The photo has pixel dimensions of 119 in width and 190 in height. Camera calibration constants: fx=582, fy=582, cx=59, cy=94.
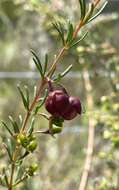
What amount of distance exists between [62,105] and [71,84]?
354 cm

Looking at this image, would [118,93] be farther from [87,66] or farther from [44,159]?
[44,159]

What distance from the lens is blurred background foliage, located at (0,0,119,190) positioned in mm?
1854

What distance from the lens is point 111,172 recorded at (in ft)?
6.59

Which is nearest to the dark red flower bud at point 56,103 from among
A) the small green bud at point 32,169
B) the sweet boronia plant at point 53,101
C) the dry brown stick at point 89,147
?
the sweet boronia plant at point 53,101

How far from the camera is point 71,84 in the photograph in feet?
14.0

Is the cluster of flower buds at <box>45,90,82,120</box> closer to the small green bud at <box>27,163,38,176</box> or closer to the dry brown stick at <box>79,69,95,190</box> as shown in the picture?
the small green bud at <box>27,163,38,176</box>

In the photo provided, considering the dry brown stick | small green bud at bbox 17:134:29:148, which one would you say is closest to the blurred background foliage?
the dry brown stick

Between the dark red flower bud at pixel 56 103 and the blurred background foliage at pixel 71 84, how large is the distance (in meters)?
0.21

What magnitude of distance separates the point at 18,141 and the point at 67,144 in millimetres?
3204

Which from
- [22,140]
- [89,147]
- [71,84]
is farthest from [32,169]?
[71,84]

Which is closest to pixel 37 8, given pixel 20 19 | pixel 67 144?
pixel 67 144

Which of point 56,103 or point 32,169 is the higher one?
point 56,103

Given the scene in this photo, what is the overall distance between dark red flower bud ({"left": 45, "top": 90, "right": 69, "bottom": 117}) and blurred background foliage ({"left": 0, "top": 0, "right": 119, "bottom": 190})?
210 millimetres

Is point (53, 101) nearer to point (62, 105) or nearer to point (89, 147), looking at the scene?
point (62, 105)
